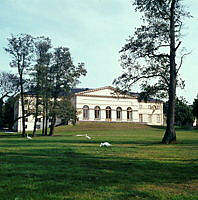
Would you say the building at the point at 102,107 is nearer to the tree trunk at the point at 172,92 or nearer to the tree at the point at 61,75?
the tree at the point at 61,75

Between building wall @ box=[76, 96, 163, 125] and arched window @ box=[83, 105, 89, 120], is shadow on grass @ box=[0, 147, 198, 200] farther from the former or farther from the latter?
arched window @ box=[83, 105, 89, 120]

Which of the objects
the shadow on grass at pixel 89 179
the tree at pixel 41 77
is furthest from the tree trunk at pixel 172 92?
the tree at pixel 41 77

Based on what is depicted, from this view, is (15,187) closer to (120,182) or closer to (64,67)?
(120,182)

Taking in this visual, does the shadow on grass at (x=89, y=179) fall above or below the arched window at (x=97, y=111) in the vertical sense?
below

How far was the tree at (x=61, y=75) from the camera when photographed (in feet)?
147

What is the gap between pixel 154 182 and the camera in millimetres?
7371

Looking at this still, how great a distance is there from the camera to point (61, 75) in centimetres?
4553

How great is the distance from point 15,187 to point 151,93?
20328mm

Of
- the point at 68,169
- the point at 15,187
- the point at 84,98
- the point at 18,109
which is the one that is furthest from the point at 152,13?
the point at 18,109

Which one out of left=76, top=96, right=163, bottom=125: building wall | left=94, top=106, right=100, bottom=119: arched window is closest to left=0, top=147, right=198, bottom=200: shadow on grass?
left=76, top=96, right=163, bottom=125: building wall

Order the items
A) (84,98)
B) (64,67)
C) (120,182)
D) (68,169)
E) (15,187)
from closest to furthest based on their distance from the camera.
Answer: (15,187)
(120,182)
(68,169)
(64,67)
(84,98)

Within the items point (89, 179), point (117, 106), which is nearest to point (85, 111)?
point (117, 106)

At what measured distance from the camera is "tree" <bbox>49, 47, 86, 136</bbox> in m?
44.9

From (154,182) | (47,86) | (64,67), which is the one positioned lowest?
(154,182)
